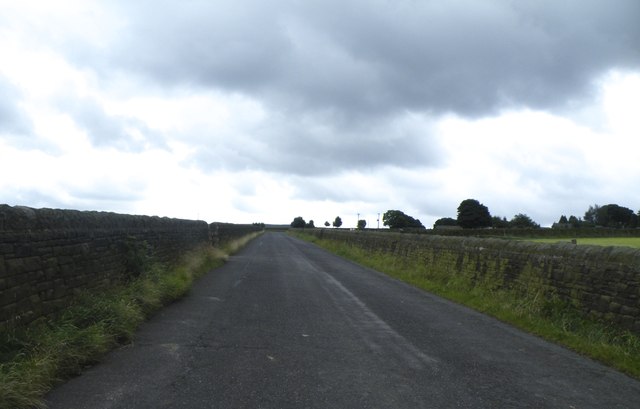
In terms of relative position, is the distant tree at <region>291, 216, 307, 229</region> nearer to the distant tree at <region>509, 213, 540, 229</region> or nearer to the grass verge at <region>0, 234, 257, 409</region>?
the distant tree at <region>509, 213, 540, 229</region>

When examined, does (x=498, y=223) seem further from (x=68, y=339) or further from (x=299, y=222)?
(x=68, y=339)

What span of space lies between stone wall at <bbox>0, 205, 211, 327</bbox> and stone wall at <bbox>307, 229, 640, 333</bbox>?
8620 mm

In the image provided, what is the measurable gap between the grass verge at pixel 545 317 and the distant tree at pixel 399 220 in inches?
3544

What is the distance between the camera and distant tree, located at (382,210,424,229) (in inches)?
4223

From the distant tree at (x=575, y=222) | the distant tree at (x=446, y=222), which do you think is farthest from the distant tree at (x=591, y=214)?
the distant tree at (x=446, y=222)

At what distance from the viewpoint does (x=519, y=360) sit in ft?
23.7

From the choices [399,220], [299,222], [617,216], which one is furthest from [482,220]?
[299,222]

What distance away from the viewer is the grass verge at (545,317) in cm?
762

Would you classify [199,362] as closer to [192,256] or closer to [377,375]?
[377,375]

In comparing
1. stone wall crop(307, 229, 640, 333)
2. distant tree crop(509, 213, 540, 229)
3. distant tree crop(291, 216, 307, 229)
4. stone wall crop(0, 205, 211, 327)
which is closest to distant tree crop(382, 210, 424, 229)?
distant tree crop(509, 213, 540, 229)

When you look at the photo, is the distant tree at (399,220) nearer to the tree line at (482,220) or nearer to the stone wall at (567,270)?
the tree line at (482,220)

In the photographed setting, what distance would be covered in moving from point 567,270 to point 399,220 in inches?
3930

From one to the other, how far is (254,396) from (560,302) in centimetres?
716

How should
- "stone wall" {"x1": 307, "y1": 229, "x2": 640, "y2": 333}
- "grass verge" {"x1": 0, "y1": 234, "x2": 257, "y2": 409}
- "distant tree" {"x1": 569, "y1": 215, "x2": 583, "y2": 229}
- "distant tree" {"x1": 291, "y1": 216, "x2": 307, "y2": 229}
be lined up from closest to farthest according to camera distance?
"grass verge" {"x1": 0, "y1": 234, "x2": 257, "y2": 409} < "stone wall" {"x1": 307, "y1": 229, "x2": 640, "y2": 333} < "distant tree" {"x1": 569, "y1": 215, "x2": 583, "y2": 229} < "distant tree" {"x1": 291, "y1": 216, "x2": 307, "y2": 229}
